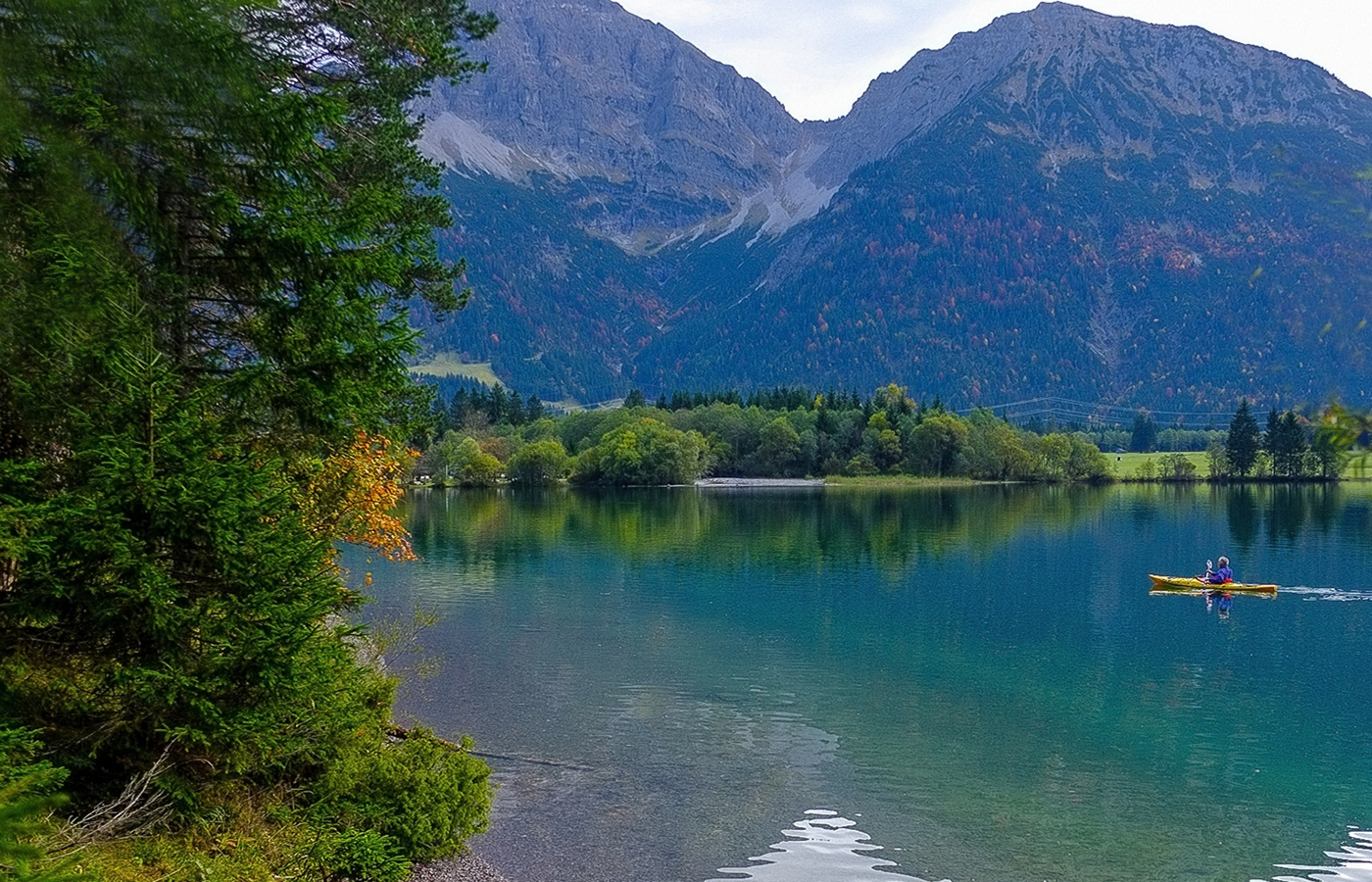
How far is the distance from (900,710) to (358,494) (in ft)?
60.8

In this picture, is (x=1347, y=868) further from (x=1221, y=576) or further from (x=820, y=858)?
(x=1221, y=576)

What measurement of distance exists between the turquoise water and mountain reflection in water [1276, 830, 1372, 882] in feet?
0.30

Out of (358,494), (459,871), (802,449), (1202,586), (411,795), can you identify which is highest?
(358,494)

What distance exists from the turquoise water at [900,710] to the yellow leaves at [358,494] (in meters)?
6.27

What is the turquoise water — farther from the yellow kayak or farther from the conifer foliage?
the conifer foliage

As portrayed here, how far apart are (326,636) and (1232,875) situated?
16.8 m

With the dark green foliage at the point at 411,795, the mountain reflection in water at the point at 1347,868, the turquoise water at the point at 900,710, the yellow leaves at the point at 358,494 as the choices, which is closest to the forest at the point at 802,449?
the turquoise water at the point at 900,710

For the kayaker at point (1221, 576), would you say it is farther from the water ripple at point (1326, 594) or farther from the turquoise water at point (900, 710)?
the water ripple at point (1326, 594)

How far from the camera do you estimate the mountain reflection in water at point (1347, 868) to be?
61.7 feet

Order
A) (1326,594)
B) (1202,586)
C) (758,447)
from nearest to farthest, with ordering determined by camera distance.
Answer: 1. (1326,594)
2. (1202,586)
3. (758,447)

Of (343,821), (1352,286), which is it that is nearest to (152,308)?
(343,821)

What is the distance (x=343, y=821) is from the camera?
1438cm

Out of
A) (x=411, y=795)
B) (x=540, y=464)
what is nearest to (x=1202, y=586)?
(x=411, y=795)

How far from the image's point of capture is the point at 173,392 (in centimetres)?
1174
